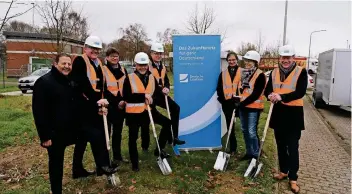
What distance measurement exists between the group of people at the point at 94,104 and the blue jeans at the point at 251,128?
1.24 meters

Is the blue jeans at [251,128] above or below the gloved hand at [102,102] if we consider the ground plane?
below

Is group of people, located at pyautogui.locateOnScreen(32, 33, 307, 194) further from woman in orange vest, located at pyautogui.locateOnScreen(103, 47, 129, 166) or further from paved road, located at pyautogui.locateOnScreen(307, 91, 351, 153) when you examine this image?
paved road, located at pyautogui.locateOnScreen(307, 91, 351, 153)

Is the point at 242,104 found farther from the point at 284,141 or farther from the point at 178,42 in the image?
the point at 178,42

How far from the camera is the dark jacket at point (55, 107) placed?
154 inches

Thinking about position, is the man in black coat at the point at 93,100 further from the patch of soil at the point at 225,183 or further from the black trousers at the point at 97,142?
the patch of soil at the point at 225,183

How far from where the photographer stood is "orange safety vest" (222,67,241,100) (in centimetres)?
593

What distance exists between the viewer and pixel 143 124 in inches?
218

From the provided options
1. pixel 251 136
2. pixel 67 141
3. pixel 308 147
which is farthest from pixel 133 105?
pixel 308 147

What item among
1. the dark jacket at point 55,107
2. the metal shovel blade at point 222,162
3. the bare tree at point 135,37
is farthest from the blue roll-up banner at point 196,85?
the bare tree at point 135,37

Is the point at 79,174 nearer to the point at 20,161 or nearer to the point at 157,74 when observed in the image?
the point at 20,161

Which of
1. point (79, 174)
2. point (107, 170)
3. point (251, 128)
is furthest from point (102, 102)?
point (251, 128)

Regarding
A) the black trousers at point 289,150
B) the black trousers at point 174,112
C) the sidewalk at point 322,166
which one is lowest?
the sidewalk at point 322,166

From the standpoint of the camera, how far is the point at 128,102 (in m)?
5.25

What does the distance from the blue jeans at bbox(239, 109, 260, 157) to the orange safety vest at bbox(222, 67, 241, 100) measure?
40 cm
